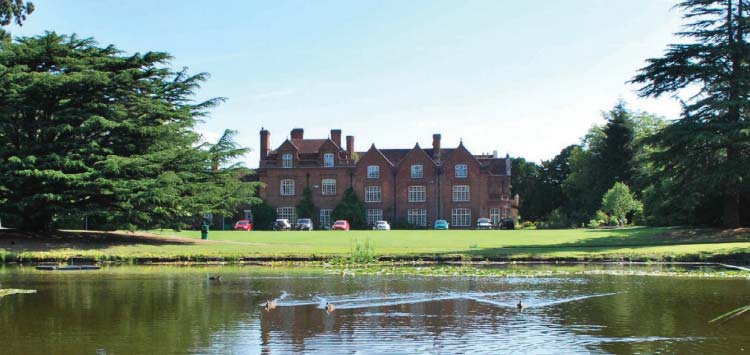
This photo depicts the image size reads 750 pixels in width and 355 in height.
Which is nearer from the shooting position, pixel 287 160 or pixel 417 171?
pixel 417 171

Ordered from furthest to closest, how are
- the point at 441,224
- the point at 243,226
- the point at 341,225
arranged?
the point at 441,224, the point at 243,226, the point at 341,225

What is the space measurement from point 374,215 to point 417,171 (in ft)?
21.4

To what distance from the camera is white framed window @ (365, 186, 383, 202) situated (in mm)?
79625

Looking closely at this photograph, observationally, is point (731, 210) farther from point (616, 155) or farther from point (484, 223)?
point (616, 155)

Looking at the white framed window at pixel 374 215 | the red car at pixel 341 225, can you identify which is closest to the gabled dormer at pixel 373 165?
the white framed window at pixel 374 215

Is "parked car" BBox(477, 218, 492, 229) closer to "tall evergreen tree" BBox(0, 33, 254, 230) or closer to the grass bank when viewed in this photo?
the grass bank

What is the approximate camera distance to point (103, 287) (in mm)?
20656

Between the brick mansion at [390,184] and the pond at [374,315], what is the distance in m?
55.6

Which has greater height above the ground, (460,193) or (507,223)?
(460,193)

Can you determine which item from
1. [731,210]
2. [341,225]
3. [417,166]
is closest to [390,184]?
[417,166]

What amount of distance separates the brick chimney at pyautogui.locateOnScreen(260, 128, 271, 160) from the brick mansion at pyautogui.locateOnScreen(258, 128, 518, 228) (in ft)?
4.00

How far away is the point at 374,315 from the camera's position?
15203 mm

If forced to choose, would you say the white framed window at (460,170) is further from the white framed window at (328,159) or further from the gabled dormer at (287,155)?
the gabled dormer at (287,155)

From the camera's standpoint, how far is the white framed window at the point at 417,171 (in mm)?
79625
